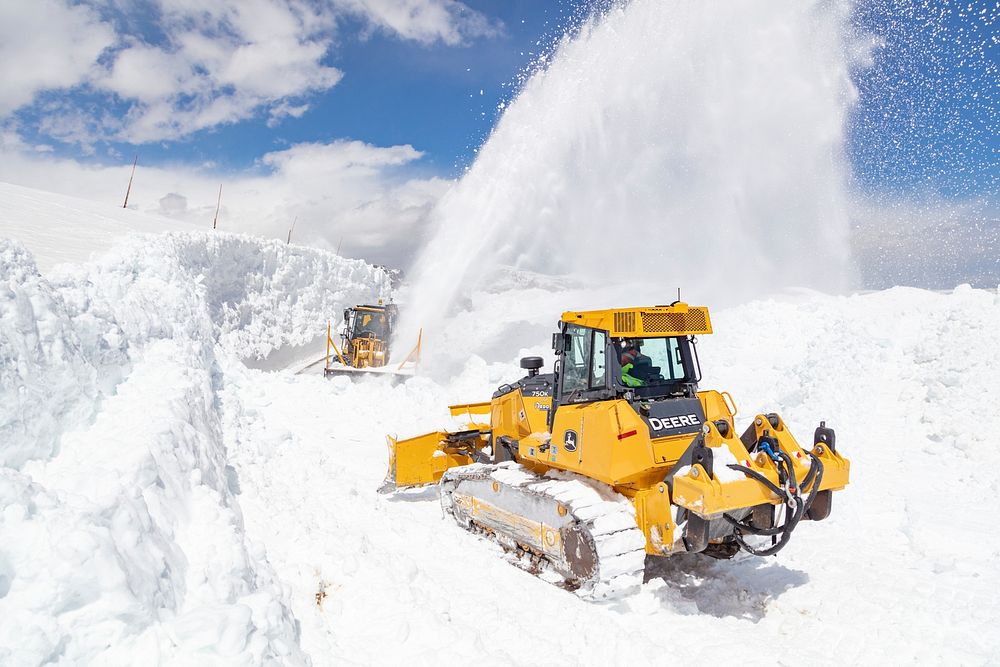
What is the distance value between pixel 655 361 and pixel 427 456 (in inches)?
137

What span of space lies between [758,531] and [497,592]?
2.27 m

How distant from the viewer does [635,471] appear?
550 cm

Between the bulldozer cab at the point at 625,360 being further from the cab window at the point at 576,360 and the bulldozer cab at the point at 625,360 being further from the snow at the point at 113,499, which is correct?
the snow at the point at 113,499

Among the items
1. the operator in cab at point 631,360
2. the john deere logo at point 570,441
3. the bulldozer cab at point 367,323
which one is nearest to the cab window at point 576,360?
the operator in cab at point 631,360

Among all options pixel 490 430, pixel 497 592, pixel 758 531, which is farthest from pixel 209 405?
pixel 758 531

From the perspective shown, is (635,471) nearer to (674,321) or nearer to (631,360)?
(631,360)

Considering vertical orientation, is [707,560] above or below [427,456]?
below

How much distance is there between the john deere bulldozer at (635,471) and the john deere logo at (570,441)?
0.01m

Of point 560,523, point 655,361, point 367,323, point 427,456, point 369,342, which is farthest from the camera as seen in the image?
point 367,323

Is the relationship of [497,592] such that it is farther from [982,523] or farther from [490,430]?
[982,523]

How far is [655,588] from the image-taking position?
558 cm

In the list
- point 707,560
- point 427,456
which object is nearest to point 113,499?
point 427,456

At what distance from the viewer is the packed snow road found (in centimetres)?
448

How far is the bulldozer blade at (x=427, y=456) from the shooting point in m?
8.12
